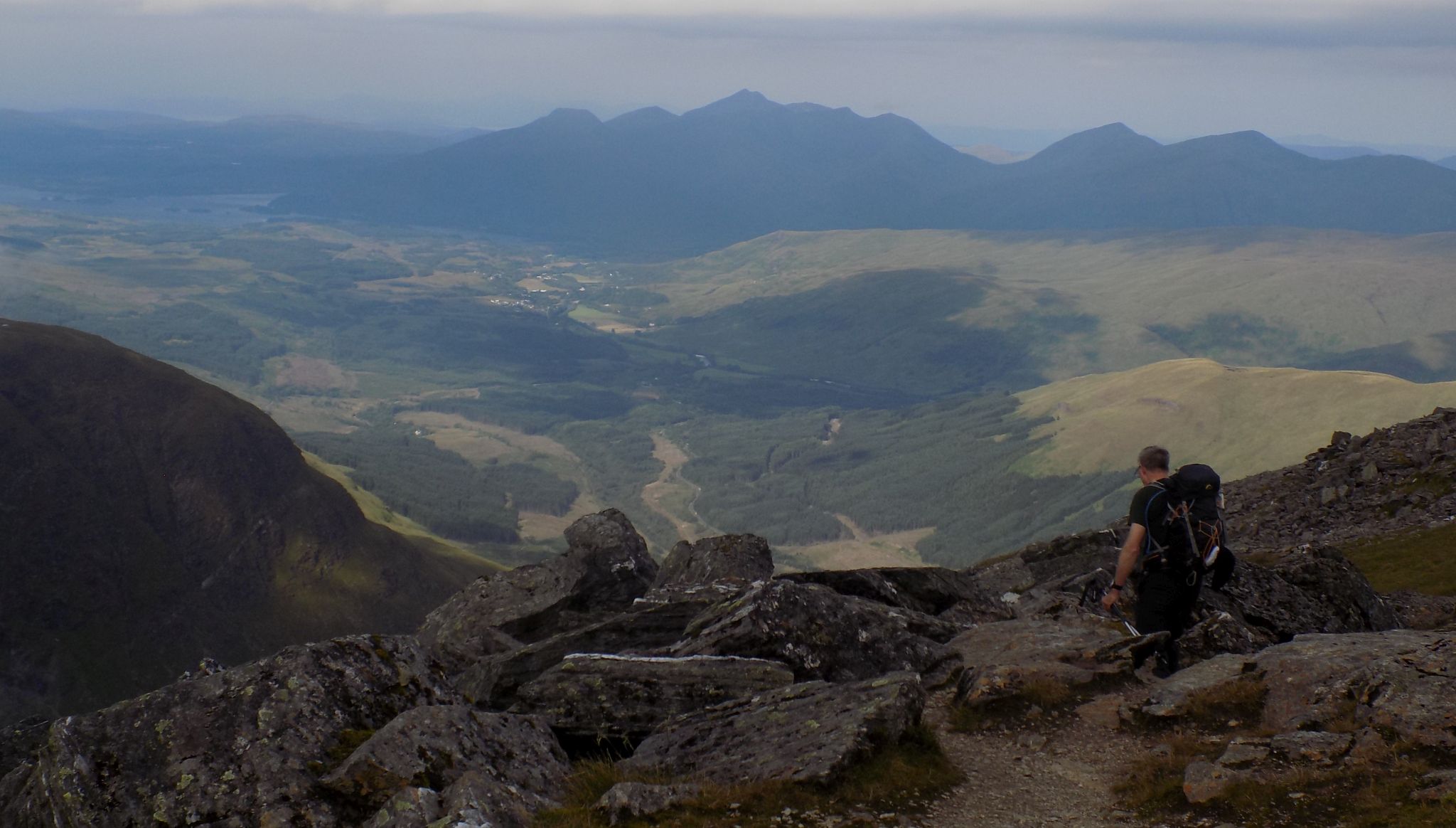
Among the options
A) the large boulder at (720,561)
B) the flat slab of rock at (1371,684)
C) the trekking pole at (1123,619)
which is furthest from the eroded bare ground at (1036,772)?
the large boulder at (720,561)

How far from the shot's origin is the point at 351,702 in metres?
17.9

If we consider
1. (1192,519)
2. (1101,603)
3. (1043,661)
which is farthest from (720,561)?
(1192,519)

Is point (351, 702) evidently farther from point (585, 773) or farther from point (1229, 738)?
point (1229, 738)

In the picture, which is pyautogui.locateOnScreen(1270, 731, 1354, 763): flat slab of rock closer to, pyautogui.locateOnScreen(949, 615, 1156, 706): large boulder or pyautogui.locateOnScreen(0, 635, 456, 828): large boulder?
pyautogui.locateOnScreen(949, 615, 1156, 706): large boulder

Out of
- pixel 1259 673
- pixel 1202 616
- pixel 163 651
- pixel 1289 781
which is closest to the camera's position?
pixel 1289 781

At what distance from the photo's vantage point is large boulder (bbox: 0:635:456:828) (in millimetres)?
15812

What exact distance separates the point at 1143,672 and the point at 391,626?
183101 millimetres

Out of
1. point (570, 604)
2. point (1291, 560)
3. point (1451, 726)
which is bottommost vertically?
point (570, 604)

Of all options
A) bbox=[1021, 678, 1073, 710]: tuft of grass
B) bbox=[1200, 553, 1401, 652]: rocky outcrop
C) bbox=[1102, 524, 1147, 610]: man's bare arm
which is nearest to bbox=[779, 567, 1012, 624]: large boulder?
bbox=[1200, 553, 1401, 652]: rocky outcrop

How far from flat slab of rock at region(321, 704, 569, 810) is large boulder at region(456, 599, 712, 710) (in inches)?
154

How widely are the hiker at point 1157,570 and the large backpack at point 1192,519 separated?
0.14 ft

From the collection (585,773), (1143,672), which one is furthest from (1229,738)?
(585,773)

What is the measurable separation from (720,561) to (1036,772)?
1648 cm

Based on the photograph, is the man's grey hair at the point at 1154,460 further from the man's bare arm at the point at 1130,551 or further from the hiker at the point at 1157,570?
the man's bare arm at the point at 1130,551
